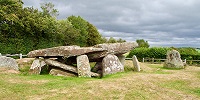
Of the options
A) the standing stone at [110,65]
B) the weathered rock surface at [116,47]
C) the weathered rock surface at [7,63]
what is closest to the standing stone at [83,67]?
the standing stone at [110,65]

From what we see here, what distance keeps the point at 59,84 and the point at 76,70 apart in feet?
15.5

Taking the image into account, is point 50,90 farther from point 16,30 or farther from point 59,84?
point 16,30

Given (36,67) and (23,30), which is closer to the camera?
(36,67)

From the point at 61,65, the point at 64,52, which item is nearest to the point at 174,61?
the point at 64,52

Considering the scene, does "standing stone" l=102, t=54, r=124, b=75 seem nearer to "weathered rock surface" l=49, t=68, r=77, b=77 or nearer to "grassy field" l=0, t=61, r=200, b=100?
"weathered rock surface" l=49, t=68, r=77, b=77

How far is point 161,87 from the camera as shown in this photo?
46.4ft

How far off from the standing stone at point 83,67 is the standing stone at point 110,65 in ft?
5.12

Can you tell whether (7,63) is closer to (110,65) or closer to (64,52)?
(64,52)

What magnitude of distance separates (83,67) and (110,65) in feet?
8.12

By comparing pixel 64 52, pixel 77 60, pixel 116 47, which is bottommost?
pixel 77 60

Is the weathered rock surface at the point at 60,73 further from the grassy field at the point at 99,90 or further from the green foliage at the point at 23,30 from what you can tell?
the green foliage at the point at 23,30

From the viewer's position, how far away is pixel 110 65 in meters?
19.6

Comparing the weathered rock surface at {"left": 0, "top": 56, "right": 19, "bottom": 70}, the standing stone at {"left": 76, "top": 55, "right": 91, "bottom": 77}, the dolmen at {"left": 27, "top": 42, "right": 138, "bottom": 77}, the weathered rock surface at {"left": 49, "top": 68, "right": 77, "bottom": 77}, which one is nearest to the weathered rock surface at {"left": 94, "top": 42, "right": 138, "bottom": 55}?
the dolmen at {"left": 27, "top": 42, "right": 138, "bottom": 77}

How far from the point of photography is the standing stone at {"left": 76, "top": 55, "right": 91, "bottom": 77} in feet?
59.4
